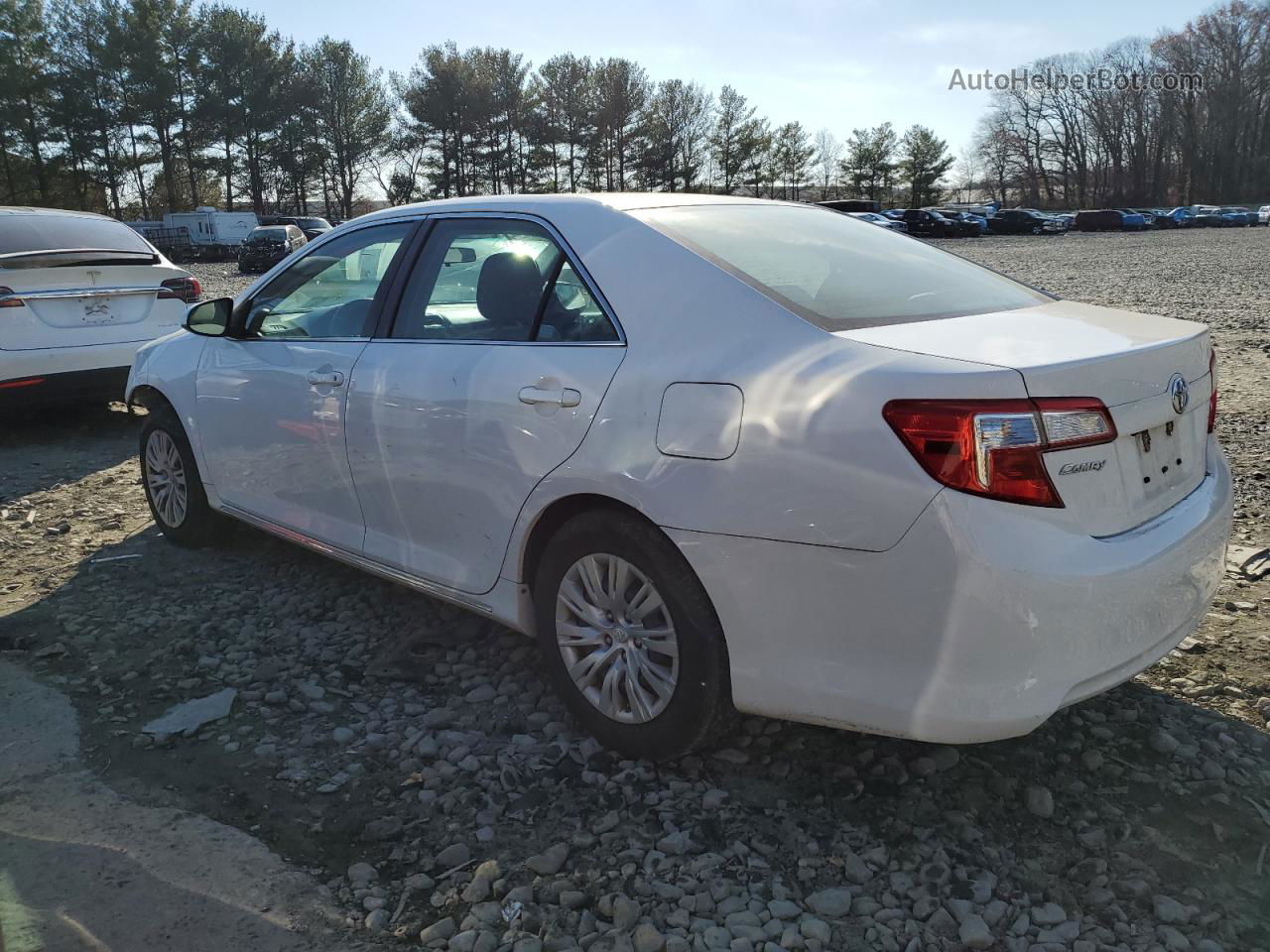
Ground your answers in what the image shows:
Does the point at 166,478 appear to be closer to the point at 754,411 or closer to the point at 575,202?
the point at 575,202

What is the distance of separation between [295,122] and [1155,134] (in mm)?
79139

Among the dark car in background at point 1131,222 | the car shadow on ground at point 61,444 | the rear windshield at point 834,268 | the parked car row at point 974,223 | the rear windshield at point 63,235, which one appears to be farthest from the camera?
the dark car in background at point 1131,222

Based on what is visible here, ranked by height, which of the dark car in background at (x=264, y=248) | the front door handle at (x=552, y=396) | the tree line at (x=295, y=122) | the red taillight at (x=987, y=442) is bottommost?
the red taillight at (x=987, y=442)

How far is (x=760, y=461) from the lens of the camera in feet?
7.80

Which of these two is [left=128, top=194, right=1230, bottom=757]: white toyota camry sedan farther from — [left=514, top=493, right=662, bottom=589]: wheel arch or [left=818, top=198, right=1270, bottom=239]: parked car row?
[left=818, top=198, right=1270, bottom=239]: parked car row

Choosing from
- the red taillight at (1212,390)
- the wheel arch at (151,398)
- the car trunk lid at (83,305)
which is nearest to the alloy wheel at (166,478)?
the wheel arch at (151,398)

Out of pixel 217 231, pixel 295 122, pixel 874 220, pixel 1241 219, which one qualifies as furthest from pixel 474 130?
pixel 874 220

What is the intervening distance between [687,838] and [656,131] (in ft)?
254

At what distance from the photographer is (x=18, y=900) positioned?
245cm

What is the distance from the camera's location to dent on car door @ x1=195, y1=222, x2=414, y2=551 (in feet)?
12.2

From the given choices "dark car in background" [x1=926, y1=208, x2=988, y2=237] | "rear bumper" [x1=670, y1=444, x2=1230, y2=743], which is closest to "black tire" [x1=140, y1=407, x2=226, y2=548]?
"rear bumper" [x1=670, y1=444, x2=1230, y2=743]

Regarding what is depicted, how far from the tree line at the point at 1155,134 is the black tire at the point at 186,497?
4105 inches

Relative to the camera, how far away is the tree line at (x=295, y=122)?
56.3m

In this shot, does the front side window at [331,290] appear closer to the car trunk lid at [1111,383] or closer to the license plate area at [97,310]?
the car trunk lid at [1111,383]
